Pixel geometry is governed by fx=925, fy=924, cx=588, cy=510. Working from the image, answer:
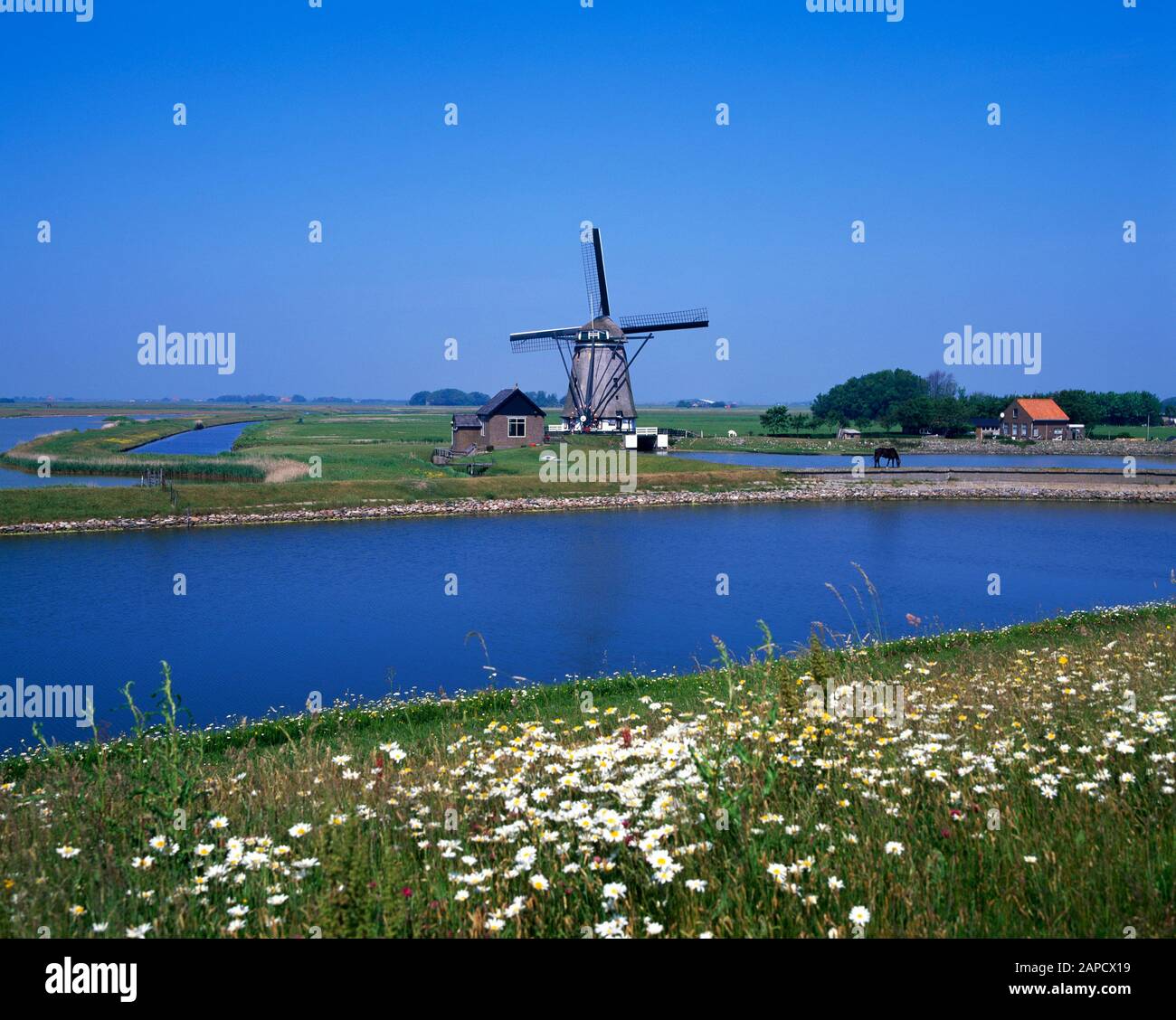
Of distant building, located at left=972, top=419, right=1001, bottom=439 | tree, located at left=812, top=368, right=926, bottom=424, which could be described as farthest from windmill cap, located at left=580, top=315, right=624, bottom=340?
tree, located at left=812, top=368, right=926, bottom=424

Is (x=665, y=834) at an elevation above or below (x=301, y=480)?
below

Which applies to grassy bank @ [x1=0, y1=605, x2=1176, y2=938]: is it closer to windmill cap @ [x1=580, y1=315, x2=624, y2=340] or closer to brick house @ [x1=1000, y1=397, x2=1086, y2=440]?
windmill cap @ [x1=580, y1=315, x2=624, y2=340]

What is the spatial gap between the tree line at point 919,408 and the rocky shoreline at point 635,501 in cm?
6057

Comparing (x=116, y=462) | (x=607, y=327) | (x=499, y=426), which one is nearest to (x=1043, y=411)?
(x=607, y=327)

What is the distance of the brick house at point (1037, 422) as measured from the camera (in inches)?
3967

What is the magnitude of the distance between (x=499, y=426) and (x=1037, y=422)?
67.6 meters

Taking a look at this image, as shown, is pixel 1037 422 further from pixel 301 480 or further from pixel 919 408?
pixel 301 480

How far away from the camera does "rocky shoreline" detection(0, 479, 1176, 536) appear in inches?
1447

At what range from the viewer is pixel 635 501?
47.0 m

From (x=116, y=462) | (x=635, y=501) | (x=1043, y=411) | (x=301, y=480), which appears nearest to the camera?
(x=301, y=480)

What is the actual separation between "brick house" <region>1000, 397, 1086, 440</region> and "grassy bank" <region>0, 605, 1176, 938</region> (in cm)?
10468

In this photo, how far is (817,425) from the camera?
135875 mm

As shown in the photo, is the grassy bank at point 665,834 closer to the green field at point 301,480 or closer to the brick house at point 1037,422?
the green field at point 301,480
